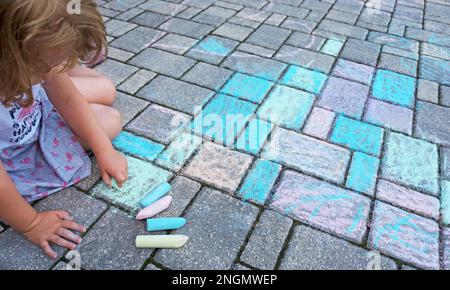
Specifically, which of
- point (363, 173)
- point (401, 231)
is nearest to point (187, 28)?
point (363, 173)

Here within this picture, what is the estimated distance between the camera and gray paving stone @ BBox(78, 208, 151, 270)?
4.68 feet

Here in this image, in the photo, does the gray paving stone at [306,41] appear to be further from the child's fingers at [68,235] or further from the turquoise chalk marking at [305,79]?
the child's fingers at [68,235]

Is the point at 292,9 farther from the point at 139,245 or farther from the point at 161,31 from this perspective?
the point at 139,245

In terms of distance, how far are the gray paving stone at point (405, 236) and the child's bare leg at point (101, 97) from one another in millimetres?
1258

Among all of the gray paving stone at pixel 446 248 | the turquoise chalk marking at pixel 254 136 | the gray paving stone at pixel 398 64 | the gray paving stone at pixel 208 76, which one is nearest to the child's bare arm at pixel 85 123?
the turquoise chalk marking at pixel 254 136

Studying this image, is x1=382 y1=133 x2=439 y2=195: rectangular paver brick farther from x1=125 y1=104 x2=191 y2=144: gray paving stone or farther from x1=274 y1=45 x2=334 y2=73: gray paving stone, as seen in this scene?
x1=125 y1=104 x2=191 y2=144: gray paving stone

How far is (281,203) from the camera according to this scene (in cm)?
169

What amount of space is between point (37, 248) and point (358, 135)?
159 centimetres

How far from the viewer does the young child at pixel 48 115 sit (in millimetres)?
1074

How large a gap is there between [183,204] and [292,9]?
2.47m

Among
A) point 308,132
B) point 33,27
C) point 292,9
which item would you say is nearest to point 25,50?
point 33,27

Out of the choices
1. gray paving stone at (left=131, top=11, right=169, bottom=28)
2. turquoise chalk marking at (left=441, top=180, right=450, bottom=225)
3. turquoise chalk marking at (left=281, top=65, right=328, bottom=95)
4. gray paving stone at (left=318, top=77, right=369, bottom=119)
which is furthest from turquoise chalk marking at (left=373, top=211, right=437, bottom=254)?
gray paving stone at (left=131, top=11, right=169, bottom=28)

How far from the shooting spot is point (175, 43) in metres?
2.86

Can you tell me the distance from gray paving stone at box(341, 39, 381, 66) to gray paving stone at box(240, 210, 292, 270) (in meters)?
1.64
